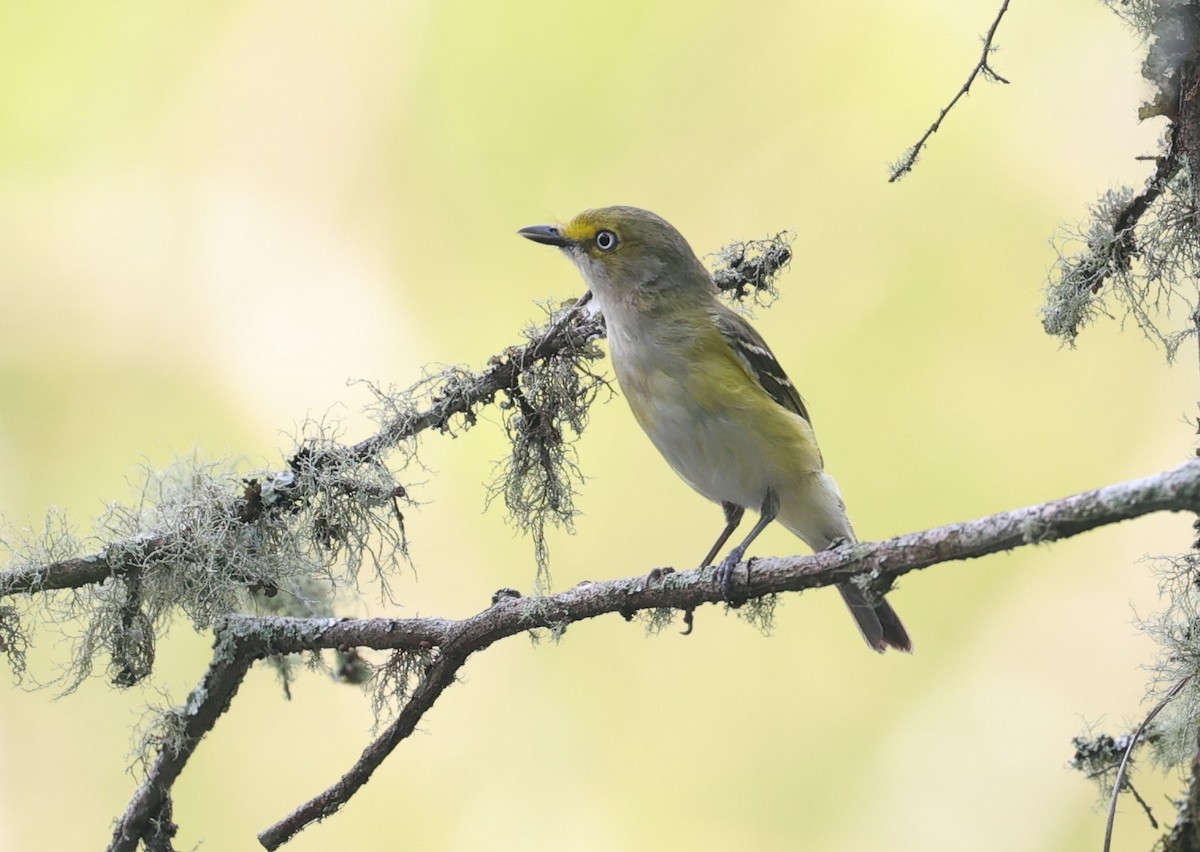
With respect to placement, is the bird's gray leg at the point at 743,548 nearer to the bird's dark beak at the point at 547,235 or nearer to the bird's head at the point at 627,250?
the bird's head at the point at 627,250

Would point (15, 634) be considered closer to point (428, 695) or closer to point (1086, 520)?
point (428, 695)

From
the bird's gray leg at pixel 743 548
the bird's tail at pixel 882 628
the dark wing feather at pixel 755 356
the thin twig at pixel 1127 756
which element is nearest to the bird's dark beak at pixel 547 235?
the dark wing feather at pixel 755 356

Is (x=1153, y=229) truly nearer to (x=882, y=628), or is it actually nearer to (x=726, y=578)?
(x=726, y=578)

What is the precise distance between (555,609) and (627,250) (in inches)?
56.0

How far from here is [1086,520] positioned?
1555 mm

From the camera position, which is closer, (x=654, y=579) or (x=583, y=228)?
(x=654, y=579)

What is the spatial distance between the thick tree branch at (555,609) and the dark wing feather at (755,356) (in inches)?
39.1

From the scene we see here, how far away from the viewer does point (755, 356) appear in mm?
3404

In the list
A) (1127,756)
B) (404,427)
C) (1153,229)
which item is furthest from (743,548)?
(1153,229)

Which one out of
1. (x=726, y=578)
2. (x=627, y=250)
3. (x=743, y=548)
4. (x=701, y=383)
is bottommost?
(x=726, y=578)

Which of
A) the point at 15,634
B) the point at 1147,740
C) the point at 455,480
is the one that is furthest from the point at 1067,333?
the point at 455,480

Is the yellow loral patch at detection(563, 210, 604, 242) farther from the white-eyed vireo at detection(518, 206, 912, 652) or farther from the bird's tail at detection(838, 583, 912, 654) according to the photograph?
the bird's tail at detection(838, 583, 912, 654)

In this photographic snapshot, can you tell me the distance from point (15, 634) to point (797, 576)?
1697 millimetres

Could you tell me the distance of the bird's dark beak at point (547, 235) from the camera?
11.1 ft
